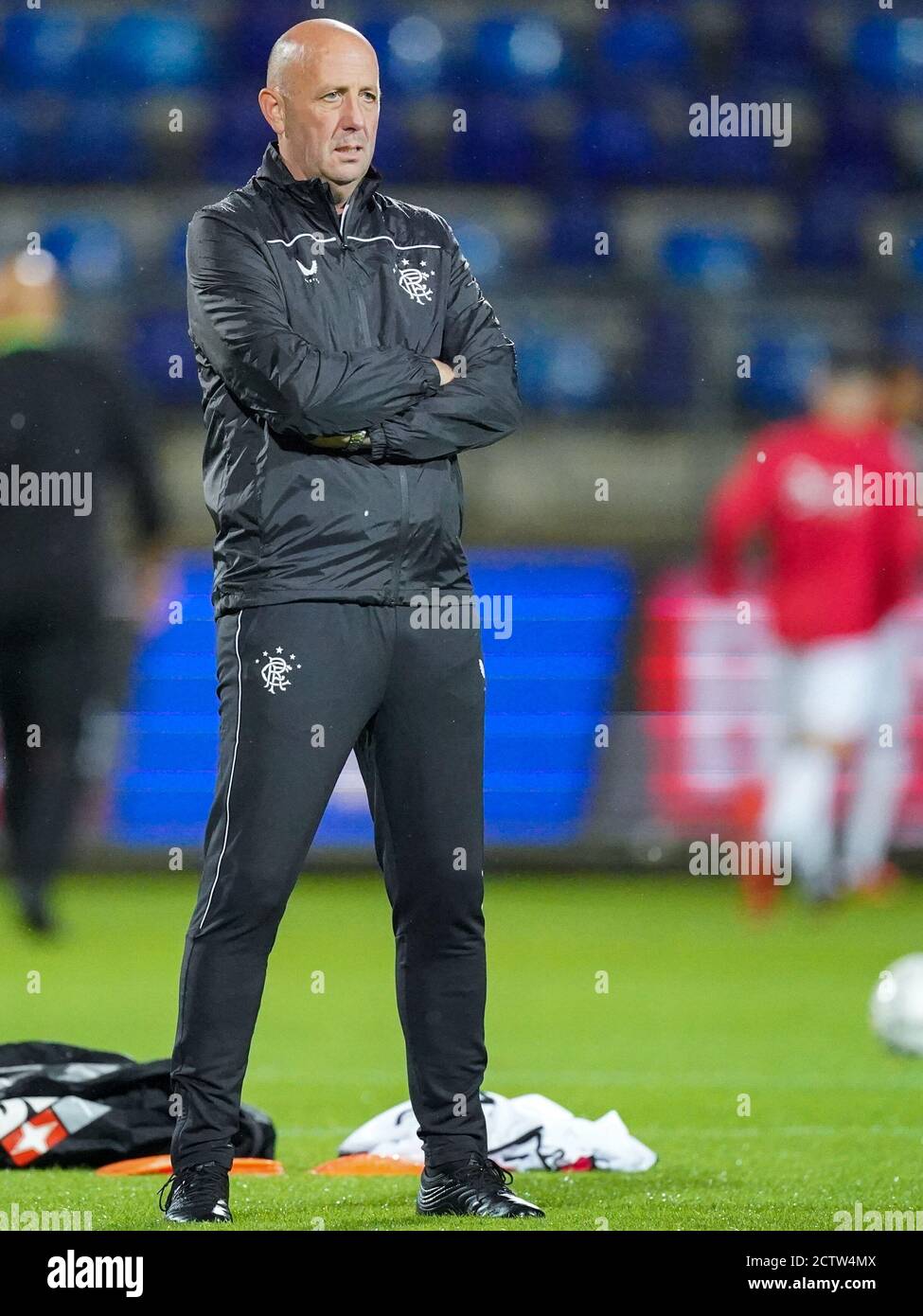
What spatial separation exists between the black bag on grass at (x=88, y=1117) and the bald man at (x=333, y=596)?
0.69 meters

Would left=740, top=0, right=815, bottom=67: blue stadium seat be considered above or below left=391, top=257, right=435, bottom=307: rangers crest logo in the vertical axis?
above

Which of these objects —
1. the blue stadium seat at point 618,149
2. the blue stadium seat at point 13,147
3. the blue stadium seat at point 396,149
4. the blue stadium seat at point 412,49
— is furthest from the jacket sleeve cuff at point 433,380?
the blue stadium seat at point 412,49

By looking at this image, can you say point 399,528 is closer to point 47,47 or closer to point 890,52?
point 47,47

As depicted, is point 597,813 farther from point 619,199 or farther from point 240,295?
point 240,295

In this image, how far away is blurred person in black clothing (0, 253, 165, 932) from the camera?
24.5ft

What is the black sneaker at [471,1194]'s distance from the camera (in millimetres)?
3451

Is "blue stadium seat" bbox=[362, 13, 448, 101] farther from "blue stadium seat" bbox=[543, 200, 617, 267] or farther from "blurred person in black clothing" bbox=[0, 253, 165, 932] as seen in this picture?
"blurred person in black clothing" bbox=[0, 253, 165, 932]

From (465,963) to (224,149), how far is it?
31.0ft

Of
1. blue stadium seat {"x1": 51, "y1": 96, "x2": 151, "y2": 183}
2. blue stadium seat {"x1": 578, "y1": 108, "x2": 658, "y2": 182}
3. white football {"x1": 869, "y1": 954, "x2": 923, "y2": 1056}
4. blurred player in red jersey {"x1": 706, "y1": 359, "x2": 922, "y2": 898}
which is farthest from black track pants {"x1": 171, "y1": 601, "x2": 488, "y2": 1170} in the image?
blue stadium seat {"x1": 578, "y1": 108, "x2": 658, "y2": 182}

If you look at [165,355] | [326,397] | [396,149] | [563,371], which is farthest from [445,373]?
[396,149]

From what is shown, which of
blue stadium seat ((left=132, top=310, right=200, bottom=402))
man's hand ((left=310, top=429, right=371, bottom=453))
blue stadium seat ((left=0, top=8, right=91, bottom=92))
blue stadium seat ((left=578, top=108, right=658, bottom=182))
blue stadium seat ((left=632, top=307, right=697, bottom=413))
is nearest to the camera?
man's hand ((left=310, top=429, right=371, bottom=453))

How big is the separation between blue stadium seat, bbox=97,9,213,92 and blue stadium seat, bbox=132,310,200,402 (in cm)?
251

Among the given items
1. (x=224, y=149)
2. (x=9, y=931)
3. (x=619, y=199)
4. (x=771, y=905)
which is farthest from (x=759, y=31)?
(x=9, y=931)

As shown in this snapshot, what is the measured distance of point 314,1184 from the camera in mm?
3887
